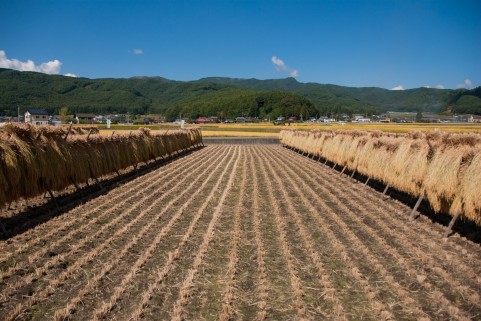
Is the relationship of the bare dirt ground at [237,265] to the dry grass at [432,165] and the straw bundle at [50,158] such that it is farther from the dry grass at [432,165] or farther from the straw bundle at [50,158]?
the straw bundle at [50,158]

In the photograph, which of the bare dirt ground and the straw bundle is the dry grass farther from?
the straw bundle

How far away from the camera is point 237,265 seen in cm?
616

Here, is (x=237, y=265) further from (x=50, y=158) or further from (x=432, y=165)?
(x=50, y=158)

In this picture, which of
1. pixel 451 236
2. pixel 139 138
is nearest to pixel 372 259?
pixel 451 236

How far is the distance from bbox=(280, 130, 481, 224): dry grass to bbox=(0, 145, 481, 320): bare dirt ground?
2.58 ft

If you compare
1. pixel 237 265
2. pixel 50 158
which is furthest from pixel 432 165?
pixel 50 158

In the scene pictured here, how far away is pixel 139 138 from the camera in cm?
1898

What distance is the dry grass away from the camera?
7.70 metres

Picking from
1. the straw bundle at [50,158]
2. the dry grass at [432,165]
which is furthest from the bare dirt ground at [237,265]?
the straw bundle at [50,158]

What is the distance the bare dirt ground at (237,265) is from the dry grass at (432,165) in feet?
2.58

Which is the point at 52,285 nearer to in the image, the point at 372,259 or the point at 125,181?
the point at 372,259

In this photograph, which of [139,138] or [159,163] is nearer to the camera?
[139,138]

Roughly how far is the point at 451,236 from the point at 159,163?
17290mm

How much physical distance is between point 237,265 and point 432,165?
5.96m
